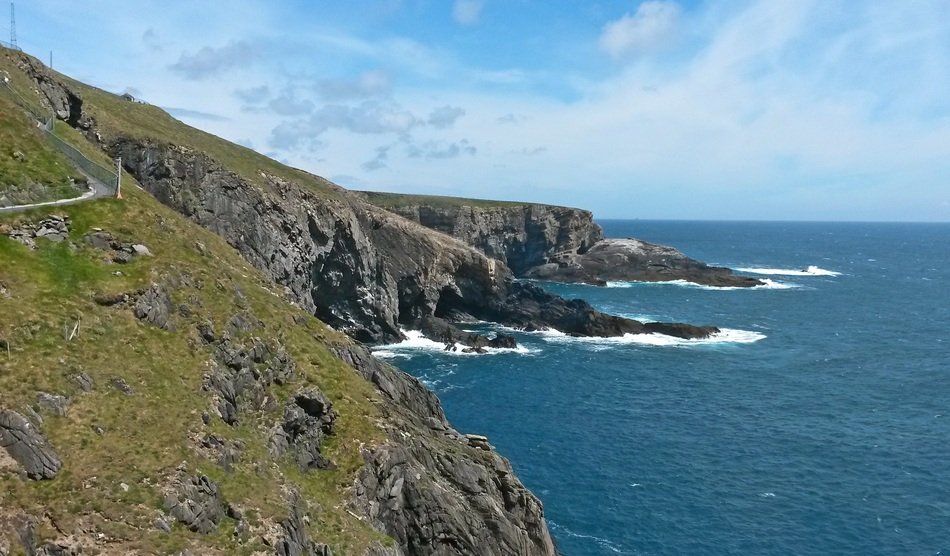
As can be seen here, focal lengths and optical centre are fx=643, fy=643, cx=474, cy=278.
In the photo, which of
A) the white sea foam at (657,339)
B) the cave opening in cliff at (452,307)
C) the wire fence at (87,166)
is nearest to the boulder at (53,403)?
the wire fence at (87,166)

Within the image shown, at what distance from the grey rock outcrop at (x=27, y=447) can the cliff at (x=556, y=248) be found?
131555mm

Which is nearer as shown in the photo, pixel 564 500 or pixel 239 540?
pixel 239 540

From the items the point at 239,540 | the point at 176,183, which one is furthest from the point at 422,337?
the point at 239,540

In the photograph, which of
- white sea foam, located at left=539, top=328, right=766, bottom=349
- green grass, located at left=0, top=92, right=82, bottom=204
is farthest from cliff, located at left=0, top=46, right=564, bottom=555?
white sea foam, located at left=539, top=328, right=766, bottom=349

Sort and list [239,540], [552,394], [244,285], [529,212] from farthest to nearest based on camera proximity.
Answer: [529,212] → [552,394] → [244,285] → [239,540]

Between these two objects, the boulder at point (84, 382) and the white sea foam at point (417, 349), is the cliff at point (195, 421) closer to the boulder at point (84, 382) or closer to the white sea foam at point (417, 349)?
the boulder at point (84, 382)

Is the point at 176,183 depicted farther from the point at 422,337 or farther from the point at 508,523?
the point at 508,523

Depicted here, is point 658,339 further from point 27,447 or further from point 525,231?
point 27,447

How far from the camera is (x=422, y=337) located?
99750mm

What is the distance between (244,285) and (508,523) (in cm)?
2239

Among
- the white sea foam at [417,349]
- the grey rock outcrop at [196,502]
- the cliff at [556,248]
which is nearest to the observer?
the grey rock outcrop at [196,502]

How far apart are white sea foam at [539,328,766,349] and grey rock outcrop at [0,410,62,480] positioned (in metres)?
80.5

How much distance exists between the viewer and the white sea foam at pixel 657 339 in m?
98.5

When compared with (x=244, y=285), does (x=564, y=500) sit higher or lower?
lower
